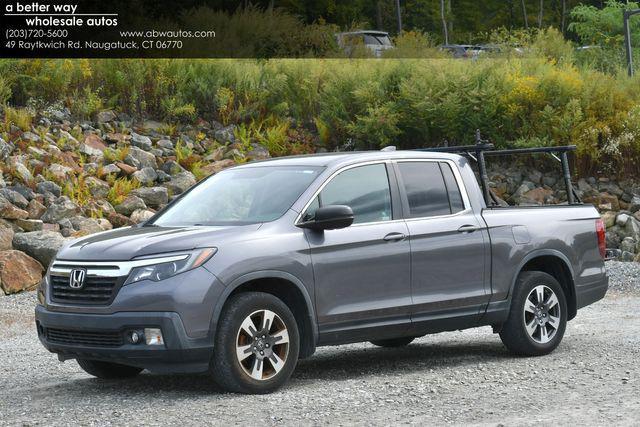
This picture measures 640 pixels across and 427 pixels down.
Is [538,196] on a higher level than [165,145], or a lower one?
lower

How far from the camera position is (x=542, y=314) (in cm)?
1044

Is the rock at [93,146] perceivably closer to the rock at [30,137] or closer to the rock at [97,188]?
the rock at [30,137]

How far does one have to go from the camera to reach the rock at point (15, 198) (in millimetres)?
17906

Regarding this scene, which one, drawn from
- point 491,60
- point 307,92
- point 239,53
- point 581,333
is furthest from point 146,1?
point 581,333

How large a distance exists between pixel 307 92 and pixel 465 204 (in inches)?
568

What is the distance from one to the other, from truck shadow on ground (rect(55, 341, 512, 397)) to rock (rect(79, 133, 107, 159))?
10.2m

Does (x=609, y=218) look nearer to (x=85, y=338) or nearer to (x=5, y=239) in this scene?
(x=5, y=239)

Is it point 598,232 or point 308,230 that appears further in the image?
point 598,232

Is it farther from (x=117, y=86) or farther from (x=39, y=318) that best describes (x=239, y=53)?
(x=39, y=318)

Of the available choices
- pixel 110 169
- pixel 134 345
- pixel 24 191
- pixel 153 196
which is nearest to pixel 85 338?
pixel 134 345

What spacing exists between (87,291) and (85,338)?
332 millimetres

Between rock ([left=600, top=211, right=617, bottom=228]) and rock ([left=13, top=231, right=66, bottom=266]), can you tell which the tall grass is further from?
rock ([left=13, top=231, right=66, bottom=266])

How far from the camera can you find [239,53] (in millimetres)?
25359

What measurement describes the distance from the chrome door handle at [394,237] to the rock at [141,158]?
11.9 metres
